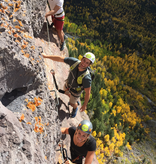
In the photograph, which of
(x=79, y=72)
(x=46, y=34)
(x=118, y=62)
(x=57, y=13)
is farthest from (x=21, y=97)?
(x=118, y=62)

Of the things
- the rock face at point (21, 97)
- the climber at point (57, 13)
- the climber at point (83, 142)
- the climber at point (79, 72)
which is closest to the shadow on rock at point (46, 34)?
the climber at point (57, 13)

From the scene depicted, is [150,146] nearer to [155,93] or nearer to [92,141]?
[155,93]

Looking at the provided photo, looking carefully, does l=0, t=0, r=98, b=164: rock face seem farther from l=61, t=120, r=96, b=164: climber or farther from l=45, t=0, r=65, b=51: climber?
l=45, t=0, r=65, b=51: climber

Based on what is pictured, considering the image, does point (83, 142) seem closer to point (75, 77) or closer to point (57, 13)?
point (75, 77)

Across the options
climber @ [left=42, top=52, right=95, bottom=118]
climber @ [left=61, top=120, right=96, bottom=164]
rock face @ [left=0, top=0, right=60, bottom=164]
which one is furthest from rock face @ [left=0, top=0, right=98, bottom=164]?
climber @ [left=42, top=52, right=95, bottom=118]

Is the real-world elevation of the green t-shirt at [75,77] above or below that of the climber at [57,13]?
below

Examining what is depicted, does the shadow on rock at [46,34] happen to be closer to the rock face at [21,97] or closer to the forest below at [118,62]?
the rock face at [21,97]

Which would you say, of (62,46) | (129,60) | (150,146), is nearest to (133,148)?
(150,146)

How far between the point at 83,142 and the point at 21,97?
2196mm

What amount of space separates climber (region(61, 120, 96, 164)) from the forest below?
13465 mm

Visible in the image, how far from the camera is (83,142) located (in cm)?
384

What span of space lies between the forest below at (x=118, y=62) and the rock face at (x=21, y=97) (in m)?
15.1

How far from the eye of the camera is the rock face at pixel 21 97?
6.35ft

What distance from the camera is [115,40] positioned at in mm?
67812
